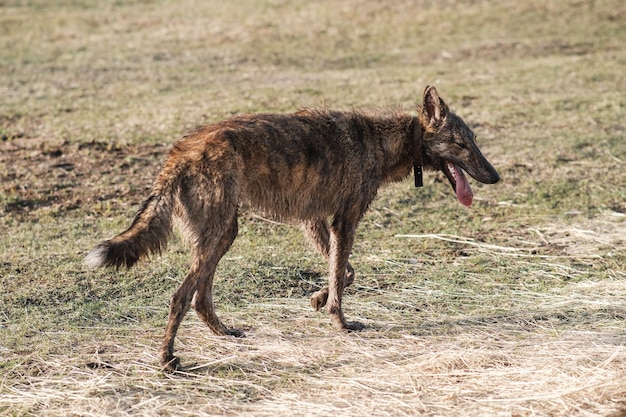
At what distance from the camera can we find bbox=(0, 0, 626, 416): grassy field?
544 cm

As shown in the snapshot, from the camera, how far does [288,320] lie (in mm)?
6719

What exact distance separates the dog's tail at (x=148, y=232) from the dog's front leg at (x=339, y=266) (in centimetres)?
141

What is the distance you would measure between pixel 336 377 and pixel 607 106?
923cm

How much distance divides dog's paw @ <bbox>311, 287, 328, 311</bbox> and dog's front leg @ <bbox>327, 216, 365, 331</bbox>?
100 millimetres

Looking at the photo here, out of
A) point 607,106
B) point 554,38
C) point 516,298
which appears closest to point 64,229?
point 516,298

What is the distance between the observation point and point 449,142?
6.99 m

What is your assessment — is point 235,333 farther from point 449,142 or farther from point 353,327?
point 449,142

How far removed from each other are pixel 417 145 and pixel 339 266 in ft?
3.81

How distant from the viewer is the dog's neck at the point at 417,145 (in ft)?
23.0

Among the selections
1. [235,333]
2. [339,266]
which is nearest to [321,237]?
[339,266]

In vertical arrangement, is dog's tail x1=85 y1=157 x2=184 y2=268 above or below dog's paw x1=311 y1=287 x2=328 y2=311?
above

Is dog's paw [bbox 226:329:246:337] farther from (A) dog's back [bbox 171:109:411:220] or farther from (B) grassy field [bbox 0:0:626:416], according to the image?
(A) dog's back [bbox 171:109:411:220]

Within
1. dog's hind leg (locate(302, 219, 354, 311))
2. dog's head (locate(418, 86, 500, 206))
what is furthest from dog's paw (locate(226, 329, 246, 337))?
dog's head (locate(418, 86, 500, 206))

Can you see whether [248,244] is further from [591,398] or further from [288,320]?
[591,398]
